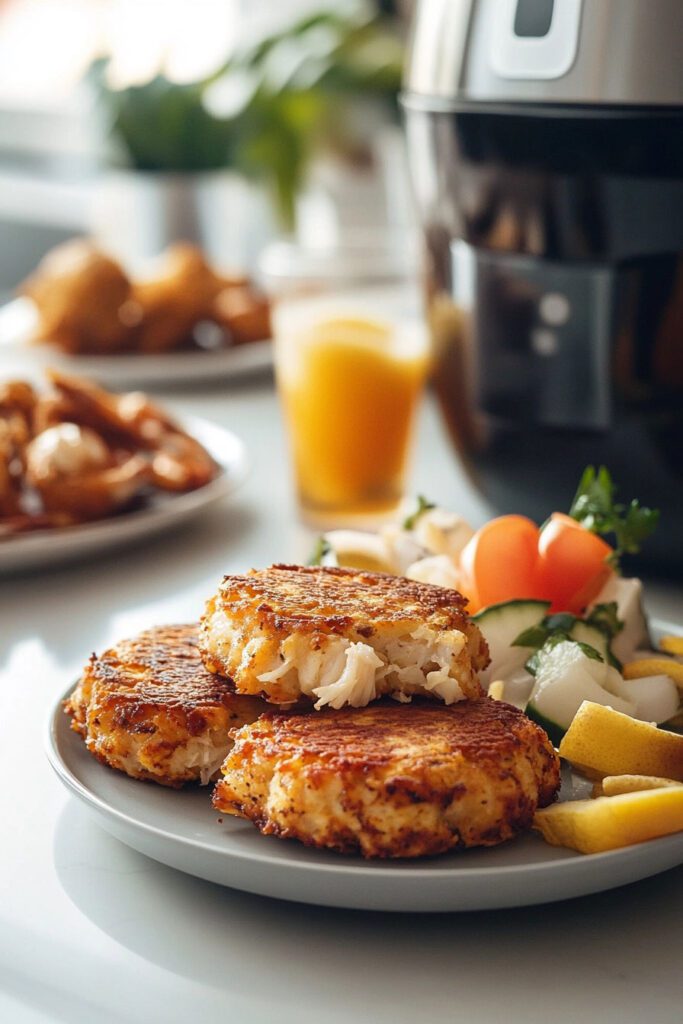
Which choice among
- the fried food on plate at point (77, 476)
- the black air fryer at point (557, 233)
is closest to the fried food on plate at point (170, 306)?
the fried food on plate at point (77, 476)

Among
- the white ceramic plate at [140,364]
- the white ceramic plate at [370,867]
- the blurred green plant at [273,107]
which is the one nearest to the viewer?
the white ceramic plate at [370,867]

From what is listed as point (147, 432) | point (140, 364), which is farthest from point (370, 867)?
point (140, 364)

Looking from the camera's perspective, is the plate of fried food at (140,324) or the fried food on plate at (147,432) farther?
the plate of fried food at (140,324)

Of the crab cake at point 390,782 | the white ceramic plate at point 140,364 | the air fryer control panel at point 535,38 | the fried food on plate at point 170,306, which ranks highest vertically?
the air fryer control panel at point 535,38

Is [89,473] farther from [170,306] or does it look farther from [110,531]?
[170,306]

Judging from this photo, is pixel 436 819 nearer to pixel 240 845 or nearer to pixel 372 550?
pixel 240 845

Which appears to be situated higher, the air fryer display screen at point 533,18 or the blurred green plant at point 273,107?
the air fryer display screen at point 533,18

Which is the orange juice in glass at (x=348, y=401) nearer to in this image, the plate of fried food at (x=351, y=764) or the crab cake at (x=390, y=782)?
the plate of fried food at (x=351, y=764)

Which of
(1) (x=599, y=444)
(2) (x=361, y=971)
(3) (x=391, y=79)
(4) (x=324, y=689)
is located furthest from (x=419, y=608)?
(3) (x=391, y=79)
